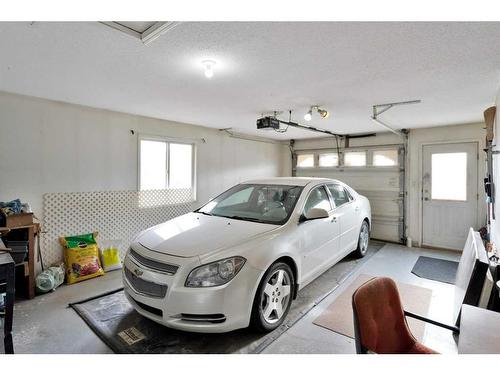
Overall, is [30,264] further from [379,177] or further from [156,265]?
[379,177]

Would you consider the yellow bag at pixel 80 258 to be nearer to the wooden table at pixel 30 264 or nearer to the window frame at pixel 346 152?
the wooden table at pixel 30 264

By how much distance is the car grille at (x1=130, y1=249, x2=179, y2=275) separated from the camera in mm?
1952

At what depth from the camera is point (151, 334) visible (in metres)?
2.19

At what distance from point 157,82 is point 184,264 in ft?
5.77

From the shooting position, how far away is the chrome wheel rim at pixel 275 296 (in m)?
2.21

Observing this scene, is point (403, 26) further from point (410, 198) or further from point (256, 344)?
point (410, 198)

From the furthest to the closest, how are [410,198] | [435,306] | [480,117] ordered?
[410,198] < [480,117] < [435,306]

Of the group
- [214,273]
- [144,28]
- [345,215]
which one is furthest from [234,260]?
[345,215]

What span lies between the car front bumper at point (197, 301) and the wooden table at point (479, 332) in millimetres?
1258

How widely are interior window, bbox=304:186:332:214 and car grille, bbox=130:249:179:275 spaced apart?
5.00 feet

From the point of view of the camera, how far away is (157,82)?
2572mm

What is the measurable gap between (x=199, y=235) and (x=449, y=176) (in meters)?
4.78
